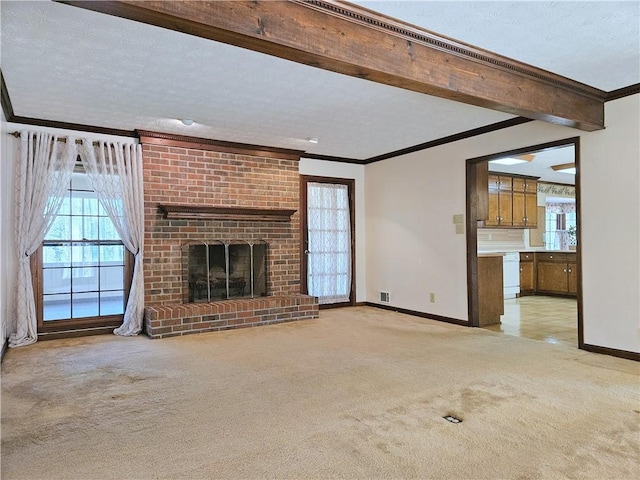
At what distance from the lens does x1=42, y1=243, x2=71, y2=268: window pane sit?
466 centimetres

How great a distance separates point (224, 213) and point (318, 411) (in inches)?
134

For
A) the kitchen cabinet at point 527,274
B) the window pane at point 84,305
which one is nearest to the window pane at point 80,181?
the window pane at point 84,305

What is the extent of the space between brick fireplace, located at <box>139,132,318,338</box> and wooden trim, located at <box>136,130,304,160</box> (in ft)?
0.04

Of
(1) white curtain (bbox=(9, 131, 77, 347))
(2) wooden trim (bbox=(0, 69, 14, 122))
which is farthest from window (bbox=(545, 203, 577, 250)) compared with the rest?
(2) wooden trim (bbox=(0, 69, 14, 122))

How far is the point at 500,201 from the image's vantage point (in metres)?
7.80

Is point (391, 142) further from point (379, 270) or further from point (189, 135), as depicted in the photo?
point (189, 135)

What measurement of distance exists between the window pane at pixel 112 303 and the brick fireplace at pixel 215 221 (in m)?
0.36

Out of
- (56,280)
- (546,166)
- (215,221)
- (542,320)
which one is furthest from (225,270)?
(546,166)

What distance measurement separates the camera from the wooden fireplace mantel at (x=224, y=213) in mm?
5145

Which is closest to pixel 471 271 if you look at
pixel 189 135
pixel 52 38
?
pixel 189 135

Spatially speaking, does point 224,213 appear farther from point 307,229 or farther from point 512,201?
point 512,201

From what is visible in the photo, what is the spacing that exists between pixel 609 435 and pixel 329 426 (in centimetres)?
149

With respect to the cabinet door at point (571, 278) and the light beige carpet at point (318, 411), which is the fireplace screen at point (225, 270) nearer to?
the light beige carpet at point (318, 411)

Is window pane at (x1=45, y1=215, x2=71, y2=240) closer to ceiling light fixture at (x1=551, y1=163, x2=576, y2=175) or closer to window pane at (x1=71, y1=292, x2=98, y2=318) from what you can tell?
window pane at (x1=71, y1=292, x2=98, y2=318)
